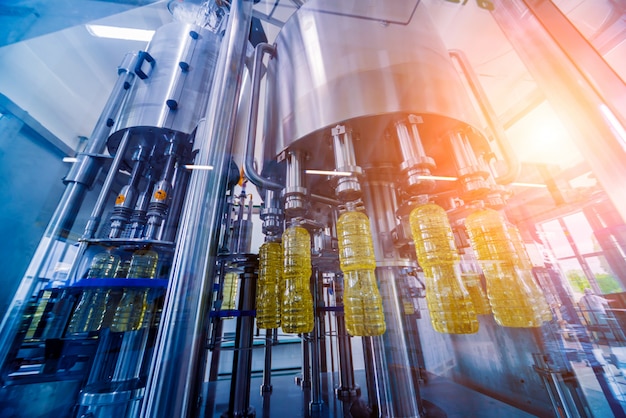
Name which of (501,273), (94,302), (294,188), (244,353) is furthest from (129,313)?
(501,273)

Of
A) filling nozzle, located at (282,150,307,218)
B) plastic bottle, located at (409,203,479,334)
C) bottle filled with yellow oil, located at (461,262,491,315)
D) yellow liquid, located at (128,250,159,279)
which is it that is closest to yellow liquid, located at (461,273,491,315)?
bottle filled with yellow oil, located at (461,262,491,315)

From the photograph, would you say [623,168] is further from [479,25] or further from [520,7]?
[479,25]

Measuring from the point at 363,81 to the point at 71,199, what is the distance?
1149mm

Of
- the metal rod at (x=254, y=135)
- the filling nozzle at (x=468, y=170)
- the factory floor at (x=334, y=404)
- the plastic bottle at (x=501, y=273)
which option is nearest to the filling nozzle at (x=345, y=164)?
the metal rod at (x=254, y=135)

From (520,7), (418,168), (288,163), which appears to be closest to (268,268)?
(288,163)

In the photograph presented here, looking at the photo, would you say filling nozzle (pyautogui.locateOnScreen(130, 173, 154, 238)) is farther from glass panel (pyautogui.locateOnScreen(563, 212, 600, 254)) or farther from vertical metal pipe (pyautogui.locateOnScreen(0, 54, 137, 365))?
glass panel (pyautogui.locateOnScreen(563, 212, 600, 254))

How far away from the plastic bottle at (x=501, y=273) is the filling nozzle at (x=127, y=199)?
1.41m

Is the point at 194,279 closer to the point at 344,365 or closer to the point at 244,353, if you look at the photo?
the point at 244,353

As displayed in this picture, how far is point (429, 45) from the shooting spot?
803mm

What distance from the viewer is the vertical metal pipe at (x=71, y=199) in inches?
22.2

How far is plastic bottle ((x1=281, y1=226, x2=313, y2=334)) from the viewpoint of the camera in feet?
2.65

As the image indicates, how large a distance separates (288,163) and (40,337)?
2.89 ft

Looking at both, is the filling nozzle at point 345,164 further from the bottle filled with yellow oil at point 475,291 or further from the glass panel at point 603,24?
the bottle filled with yellow oil at point 475,291

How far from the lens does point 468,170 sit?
63cm
